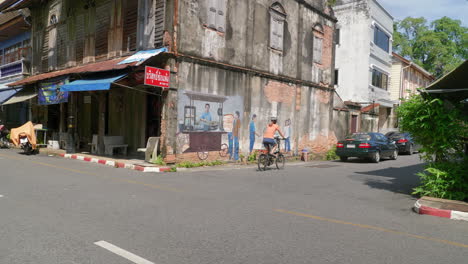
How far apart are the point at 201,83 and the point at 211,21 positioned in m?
2.50

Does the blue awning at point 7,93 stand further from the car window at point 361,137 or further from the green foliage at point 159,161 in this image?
the car window at point 361,137

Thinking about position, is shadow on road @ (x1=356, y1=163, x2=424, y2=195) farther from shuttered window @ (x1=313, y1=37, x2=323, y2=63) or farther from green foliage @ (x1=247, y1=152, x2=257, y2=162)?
shuttered window @ (x1=313, y1=37, x2=323, y2=63)

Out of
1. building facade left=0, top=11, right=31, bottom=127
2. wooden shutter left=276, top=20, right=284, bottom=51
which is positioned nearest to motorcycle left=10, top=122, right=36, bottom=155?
building facade left=0, top=11, right=31, bottom=127

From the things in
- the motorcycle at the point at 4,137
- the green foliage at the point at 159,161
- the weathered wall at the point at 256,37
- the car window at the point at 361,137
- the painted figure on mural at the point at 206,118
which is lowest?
the green foliage at the point at 159,161

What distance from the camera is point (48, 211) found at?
547cm

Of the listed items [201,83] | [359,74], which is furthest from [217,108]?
[359,74]

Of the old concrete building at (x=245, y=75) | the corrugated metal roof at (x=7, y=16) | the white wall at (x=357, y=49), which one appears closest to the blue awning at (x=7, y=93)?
the corrugated metal roof at (x=7, y=16)

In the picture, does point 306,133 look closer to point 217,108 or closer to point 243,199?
point 217,108

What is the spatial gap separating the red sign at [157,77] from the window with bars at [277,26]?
6.32 meters

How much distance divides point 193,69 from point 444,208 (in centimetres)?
921

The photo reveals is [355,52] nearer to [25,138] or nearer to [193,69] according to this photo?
[193,69]

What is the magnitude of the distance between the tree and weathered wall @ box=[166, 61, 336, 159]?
30866 millimetres

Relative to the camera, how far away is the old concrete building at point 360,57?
26.0m

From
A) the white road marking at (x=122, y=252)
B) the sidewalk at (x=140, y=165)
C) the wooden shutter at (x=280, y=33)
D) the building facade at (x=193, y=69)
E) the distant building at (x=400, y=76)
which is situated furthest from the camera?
the distant building at (x=400, y=76)
